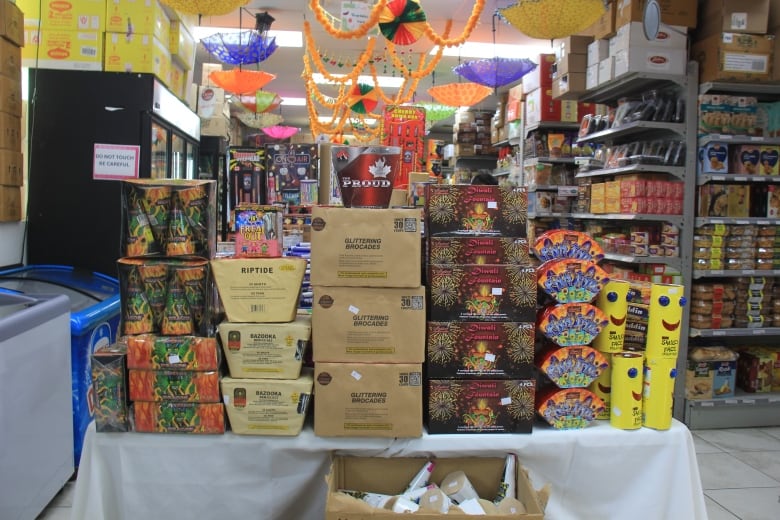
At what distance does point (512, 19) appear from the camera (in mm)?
4832

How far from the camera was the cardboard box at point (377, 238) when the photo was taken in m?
2.03

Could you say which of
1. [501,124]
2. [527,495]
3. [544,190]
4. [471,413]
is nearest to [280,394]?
[471,413]

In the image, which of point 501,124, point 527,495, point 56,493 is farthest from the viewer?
point 501,124

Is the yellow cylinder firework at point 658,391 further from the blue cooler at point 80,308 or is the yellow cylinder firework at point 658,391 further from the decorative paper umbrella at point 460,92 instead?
the decorative paper umbrella at point 460,92

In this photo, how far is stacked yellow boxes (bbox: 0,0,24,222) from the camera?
3.49 meters

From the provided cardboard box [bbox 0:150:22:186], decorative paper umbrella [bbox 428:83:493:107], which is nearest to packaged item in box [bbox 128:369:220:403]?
cardboard box [bbox 0:150:22:186]

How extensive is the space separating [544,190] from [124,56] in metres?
4.55

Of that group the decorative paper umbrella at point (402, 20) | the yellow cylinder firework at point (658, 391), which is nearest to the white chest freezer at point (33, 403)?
the yellow cylinder firework at point (658, 391)

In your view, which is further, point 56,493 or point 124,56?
point 124,56

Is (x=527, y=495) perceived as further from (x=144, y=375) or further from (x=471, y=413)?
(x=144, y=375)

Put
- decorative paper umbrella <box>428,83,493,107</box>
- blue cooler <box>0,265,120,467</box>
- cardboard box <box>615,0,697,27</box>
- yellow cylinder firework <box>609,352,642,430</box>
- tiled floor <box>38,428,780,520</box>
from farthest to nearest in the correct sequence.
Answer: decorative paper umbrella <box>428,83,493,107</box>
cardboard box <box>615,0,697,27</box>
blue cooler <box>0,265,120,467</box>
tiled floor <box>38,428,780,520</box>
yellow cylinder firework <box>609,352,642,430</box>

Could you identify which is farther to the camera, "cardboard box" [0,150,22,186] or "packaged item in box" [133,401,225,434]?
"cardboard box" [0,150,22,186]

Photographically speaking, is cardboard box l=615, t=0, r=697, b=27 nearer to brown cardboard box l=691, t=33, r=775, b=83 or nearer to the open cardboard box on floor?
brown cardboard box l=691, t=33, r=775, b=83

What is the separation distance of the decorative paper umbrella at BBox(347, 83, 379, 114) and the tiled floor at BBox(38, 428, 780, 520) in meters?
6.62
